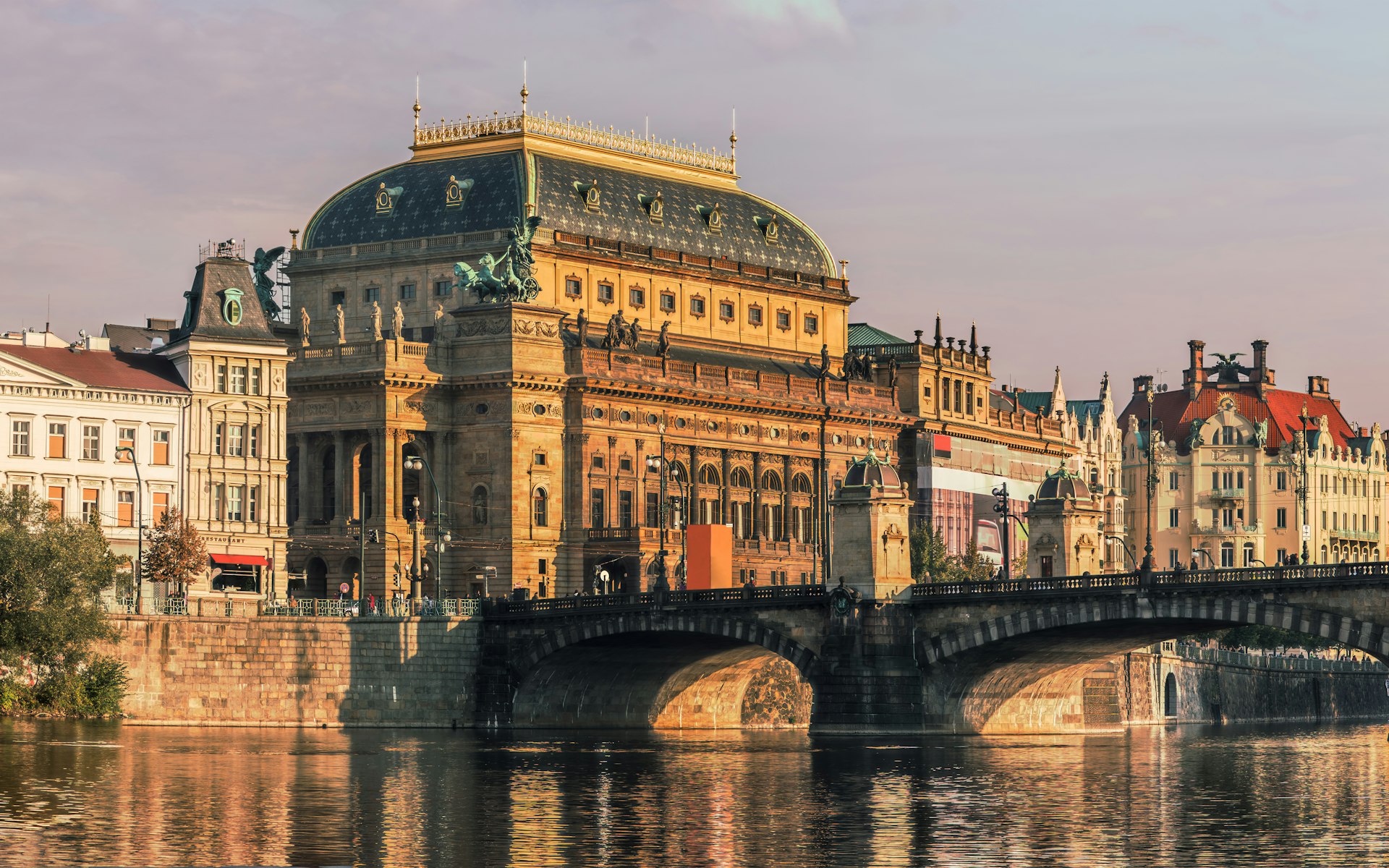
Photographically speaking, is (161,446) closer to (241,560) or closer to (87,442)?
(87,442)

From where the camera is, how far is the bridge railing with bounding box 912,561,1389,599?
121m

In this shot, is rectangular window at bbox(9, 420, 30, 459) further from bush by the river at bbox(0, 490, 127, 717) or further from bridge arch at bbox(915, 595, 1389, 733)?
bridge arch at bbox(915, 595, 1389, 733)

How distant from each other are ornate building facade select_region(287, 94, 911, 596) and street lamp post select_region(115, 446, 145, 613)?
17.3m

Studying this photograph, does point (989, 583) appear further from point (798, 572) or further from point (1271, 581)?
point (798, 572)

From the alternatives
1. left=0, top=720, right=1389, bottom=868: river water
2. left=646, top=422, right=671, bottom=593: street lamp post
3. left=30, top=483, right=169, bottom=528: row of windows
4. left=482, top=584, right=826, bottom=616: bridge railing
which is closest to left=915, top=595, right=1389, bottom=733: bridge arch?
left=0, top=720, right=1389, bottom=868: river water

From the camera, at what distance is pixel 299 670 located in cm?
14138

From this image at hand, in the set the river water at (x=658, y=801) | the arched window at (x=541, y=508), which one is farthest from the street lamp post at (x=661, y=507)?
the river water at (x=658, y=801)

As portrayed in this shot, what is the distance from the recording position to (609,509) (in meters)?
183

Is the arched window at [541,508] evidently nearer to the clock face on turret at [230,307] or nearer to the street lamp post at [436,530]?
the street lamp post at [436,530]

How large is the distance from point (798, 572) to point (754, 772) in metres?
85.7

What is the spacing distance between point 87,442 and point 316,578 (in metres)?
31.1

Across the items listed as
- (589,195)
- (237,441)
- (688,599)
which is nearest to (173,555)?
(237,441)

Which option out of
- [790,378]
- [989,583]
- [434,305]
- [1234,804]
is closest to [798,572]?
[790,378]

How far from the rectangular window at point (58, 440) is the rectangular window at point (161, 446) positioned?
191 inches
